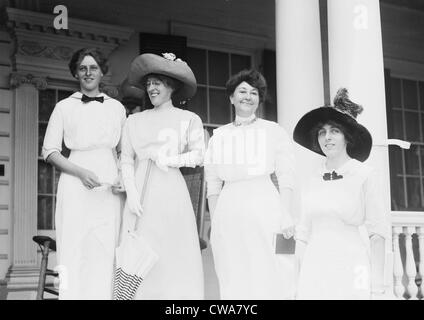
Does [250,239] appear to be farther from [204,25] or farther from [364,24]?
[204,25]

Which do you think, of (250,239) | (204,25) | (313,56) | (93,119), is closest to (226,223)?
(250,239)

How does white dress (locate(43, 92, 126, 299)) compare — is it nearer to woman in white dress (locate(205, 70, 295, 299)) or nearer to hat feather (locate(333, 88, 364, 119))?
woman in white dress (locate(205, 70, 295, 299))

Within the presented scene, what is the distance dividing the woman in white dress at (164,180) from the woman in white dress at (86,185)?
0.37 ft

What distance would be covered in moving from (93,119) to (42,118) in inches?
104

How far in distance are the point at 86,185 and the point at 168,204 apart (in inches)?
18.6

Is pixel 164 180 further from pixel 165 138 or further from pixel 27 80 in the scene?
pixel 27 80

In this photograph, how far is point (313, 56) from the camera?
481 cm

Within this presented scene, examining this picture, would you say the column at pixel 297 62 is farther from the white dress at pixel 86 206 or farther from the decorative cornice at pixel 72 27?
the decorative cornice at pixel 72 27

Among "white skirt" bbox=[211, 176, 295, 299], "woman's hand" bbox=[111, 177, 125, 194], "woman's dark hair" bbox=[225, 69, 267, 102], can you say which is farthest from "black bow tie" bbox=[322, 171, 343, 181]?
"woman's hand" bbox=[111, 177, 125, 194]

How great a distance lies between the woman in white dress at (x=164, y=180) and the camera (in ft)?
12.4

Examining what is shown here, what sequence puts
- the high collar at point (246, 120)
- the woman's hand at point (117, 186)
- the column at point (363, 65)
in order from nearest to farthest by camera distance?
the high collar at point (246, 120) → the woman's hand at point (117, 186) → the column at point (363, 65)

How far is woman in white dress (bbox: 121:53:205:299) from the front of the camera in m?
3.77

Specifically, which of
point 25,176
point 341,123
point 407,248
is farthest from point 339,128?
point 25,176

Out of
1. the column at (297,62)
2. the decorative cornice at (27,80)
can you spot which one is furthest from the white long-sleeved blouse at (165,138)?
the decorative cornice at (27,80)
